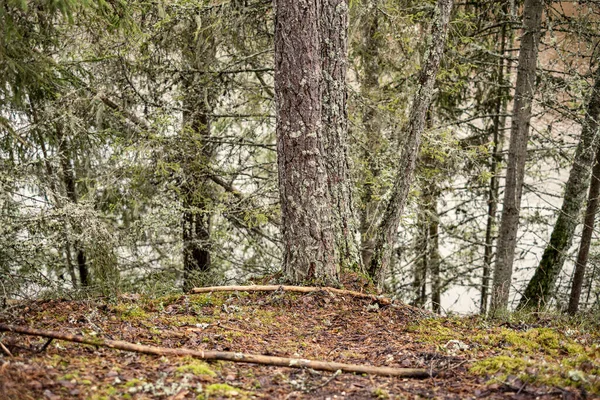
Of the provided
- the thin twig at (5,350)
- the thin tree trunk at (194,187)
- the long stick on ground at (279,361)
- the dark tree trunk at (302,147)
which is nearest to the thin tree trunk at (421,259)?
the thin tree trunk at (194,187)

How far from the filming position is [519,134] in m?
7.59

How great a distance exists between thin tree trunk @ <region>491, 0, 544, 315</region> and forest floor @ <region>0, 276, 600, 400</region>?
2651mm

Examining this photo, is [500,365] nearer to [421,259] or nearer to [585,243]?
[585,243]

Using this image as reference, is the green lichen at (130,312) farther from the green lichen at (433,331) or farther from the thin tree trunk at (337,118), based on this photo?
the green lichen at (433,331)

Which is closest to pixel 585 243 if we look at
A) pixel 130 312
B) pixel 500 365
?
pixel 500 365

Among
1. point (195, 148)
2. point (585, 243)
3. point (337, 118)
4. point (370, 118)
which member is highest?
point (370, 118)

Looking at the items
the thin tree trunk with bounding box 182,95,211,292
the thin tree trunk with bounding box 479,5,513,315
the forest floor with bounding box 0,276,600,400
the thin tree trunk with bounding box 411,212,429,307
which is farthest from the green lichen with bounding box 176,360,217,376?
the thin tree trunk with bounding box 479,5,513,315

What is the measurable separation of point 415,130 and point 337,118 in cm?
85

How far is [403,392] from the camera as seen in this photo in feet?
10.1

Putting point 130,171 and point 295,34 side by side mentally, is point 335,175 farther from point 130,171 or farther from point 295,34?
point 130,171

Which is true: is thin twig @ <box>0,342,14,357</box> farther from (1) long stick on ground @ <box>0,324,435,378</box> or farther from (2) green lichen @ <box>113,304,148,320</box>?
(2) green lichen @ <box>113,304,148,320</box>

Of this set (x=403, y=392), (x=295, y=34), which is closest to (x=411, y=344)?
(x=403, y=392)

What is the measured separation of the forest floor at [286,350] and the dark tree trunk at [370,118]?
2800mm

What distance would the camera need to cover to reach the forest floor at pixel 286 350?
9.48ft
